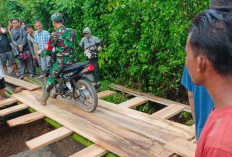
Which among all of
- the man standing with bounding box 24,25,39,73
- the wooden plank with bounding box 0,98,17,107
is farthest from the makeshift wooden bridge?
the man standing with bounding box 24,25,39,73

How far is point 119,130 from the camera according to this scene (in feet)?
13.1

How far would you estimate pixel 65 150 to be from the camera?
5.77 meters

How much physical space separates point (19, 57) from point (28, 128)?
8.46 ft

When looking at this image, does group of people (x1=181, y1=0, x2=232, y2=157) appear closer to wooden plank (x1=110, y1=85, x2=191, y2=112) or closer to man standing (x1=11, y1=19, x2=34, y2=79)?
wooden plank (x1=110, y1=85, x2=191, y2=112)

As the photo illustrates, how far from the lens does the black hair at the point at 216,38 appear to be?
0.99 metres

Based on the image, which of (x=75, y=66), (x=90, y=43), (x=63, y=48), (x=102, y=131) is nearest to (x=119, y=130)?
(x=102, y=131)

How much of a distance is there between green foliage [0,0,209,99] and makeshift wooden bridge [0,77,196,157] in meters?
0.71

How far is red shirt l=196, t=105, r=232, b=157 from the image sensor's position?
86cm

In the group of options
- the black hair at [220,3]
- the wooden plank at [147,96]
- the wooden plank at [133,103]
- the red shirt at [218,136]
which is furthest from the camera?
the wooden plank at [147,96]

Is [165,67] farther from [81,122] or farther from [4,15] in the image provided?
[4,15]

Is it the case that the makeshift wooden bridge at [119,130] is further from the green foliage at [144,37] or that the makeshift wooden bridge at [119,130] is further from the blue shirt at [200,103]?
the blue shirt at [200,103]

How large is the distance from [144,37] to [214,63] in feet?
14.9

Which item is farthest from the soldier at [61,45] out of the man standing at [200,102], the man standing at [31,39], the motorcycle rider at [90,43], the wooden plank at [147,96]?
the man standing at [31,39]

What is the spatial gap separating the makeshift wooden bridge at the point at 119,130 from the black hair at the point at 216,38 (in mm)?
2359
